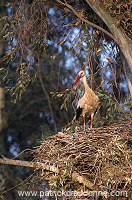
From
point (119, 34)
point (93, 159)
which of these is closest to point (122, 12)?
point (119, 34)

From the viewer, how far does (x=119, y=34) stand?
721cm

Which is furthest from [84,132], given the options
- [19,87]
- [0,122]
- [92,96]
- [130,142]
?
[0,122]

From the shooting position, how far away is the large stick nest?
19.2ft

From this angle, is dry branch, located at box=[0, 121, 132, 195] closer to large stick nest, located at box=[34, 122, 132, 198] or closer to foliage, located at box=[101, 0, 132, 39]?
large stick nest, located at box=[34, 122, 132, 198]

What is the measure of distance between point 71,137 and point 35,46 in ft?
9.80

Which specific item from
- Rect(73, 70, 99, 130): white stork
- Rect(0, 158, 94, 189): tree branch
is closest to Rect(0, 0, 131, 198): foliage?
Rect(73, 70, 99, 130): white stork

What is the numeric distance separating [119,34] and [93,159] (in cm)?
230

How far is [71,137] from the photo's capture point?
6.60m

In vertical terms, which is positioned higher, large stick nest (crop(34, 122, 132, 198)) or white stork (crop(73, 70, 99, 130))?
white stork (crop(73, 70, 99, 130))

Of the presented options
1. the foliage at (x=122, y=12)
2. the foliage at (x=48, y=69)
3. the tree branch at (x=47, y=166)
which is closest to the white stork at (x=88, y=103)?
the foliage at (x=48, y=69)

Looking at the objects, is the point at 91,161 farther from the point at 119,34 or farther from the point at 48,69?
the point at 48,69

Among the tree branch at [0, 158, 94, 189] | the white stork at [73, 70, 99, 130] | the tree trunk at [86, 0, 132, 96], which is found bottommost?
the tree branch at [0, 158, 94, 189]

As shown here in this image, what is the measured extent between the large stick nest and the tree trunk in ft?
4.07

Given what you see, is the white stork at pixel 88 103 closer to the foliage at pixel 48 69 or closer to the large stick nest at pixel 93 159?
the foliage at pixel 48 69
